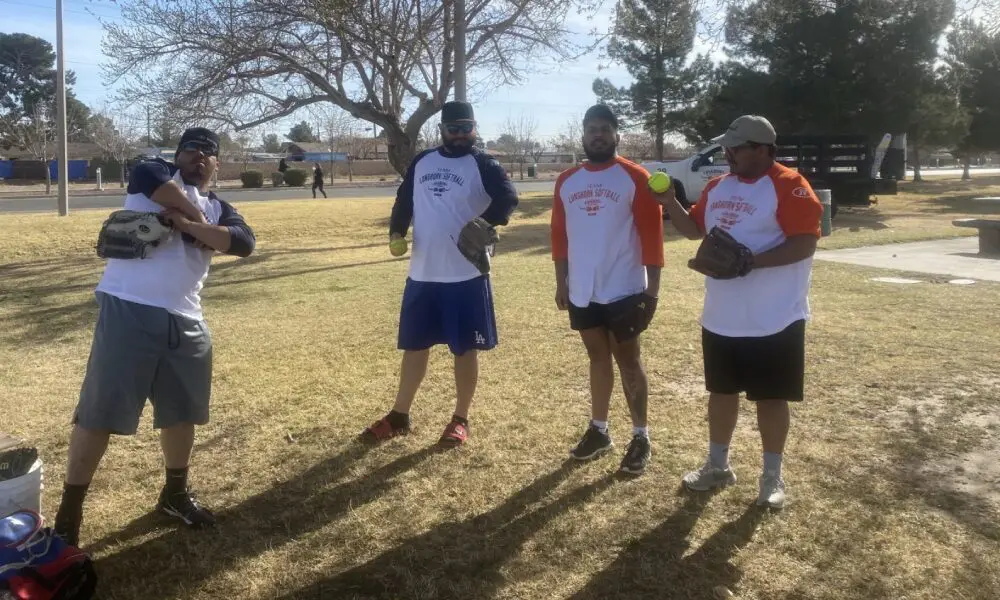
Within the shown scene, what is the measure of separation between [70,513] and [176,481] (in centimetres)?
43

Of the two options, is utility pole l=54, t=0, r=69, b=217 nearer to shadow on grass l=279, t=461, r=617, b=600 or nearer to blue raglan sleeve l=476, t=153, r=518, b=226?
blue raglan sleeve l=476, t=153, r=518, b=226

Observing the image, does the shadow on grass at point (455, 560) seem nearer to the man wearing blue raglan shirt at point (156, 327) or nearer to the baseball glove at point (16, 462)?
the man wearing blue raglan shirt at point (156, 327)

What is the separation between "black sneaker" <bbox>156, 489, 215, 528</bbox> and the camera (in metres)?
3.34

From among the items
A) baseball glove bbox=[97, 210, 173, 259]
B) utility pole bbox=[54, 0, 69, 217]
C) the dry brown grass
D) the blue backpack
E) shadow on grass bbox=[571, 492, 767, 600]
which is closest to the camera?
the blue backpack

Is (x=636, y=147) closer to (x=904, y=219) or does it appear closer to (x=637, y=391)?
(x=904, y=219)

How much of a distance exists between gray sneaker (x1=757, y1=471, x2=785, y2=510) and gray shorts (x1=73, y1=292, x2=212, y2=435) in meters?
2.54

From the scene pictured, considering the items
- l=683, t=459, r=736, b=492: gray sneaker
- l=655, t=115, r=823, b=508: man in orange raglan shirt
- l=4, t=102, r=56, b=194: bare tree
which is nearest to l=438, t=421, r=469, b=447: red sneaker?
l=683, t=459, r=736, b=492: gray sneaker

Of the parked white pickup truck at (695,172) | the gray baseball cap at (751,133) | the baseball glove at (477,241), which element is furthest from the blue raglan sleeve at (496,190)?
the parked white pickup truck at (695,172)

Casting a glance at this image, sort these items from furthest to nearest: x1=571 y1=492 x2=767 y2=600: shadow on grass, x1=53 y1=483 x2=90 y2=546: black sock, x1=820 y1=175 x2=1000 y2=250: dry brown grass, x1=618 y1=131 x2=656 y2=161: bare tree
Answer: x1=618 y1=131 x2=656 y2=161: bare tree < x1=820 y1=175 x2=1000 y2=250: dry brown grass < x1=53 y1=483 x2=90 y2=546: black sock < x1=571 y1=492 x2=767 y2=600: shadow on grass

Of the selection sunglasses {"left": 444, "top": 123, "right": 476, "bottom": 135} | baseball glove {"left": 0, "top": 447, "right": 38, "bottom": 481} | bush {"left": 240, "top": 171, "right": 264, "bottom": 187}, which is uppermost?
bush {"left": 240, "top": 171, "right": 264, "bottom": 187}

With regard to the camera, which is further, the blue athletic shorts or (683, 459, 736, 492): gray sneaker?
the blue athletic shorts

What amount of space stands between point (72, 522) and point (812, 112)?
2507 cm

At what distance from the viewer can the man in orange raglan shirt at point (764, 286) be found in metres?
3.20

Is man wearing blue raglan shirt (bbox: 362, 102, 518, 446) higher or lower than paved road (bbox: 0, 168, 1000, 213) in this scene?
lower
